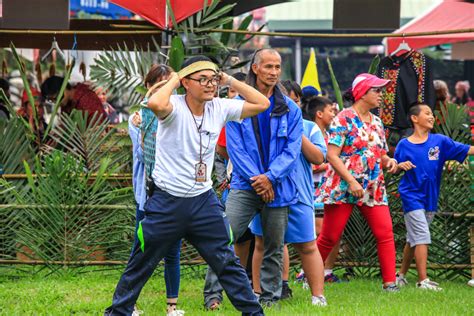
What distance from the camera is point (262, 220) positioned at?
25.6 feet

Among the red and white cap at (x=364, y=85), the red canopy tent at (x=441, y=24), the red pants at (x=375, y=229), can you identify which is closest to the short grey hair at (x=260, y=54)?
the red and white cap at (x=364, y=85)

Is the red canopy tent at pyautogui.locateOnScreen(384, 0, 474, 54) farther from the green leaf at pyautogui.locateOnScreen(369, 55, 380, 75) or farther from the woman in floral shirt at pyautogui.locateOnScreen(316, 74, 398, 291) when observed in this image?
the woman in floral shirt at pyautogui.locateOnScreen(316, 74, 398, 291)

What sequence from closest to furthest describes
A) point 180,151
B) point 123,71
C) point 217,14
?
point 180,151 < point 217,14 < point 123,71

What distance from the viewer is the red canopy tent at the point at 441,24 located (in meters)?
16.4

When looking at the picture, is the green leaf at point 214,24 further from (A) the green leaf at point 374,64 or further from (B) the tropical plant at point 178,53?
(A) the green leaf at point 374,64

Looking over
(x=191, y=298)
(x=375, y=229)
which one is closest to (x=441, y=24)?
(x=375, y=229)

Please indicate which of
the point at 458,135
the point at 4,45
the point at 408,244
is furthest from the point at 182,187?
the point at 4,45

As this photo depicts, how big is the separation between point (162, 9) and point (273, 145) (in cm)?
275

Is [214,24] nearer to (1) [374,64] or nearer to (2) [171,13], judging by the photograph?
(2) [171,13]

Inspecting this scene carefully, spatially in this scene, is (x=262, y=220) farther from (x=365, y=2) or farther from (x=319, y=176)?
(x=365, y=2)

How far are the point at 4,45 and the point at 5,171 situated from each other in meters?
3.41

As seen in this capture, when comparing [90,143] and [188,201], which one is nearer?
[188,201]

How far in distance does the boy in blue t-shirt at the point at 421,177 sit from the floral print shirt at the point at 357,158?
16.0 inches

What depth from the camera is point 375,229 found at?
29.1ft
